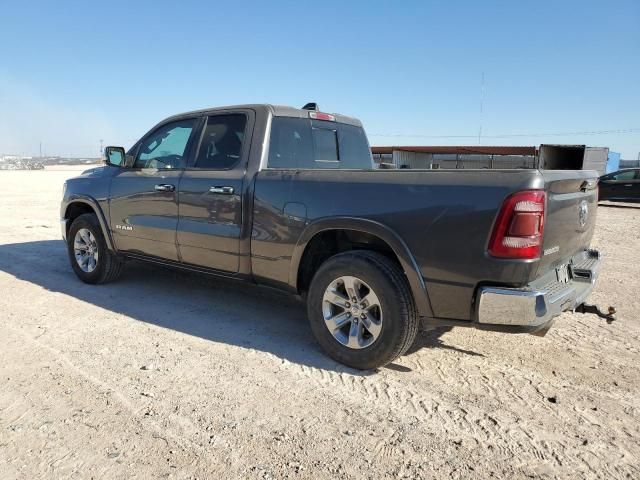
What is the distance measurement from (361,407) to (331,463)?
1.87 feet

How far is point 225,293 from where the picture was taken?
540 cm

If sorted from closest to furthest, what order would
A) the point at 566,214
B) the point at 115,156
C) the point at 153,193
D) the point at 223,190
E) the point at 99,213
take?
the point at 566,214, the point at 223,190, the point at 153,193, the point at 115,156, the point at 99,213

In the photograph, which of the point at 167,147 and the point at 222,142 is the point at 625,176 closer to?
the point at 222,142

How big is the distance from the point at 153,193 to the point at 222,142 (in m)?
0.95

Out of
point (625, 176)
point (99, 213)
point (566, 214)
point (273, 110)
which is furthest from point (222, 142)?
point (625, 176)

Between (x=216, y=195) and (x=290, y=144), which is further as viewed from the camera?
(x=290, y=144)

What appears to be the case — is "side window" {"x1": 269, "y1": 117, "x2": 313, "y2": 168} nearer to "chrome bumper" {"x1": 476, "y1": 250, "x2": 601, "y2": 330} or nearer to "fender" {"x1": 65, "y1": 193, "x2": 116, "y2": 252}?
"chrome bumper" {"x1": 476, "y1": 250, "x2": 601, "y2": 330}

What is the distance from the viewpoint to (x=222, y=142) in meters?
4.49

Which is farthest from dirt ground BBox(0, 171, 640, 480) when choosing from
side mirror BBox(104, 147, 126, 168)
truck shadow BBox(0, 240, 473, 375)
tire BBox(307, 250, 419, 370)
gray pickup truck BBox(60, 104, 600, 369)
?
side mirror BBox(104, 147, 126, 168)

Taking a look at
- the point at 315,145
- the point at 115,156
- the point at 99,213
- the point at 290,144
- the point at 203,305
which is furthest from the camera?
the point at 99,213

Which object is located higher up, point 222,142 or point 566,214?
point 222,142

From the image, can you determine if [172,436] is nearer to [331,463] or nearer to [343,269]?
[331,463]

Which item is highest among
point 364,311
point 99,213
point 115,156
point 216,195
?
point 115,156

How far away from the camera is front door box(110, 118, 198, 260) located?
4.71m
